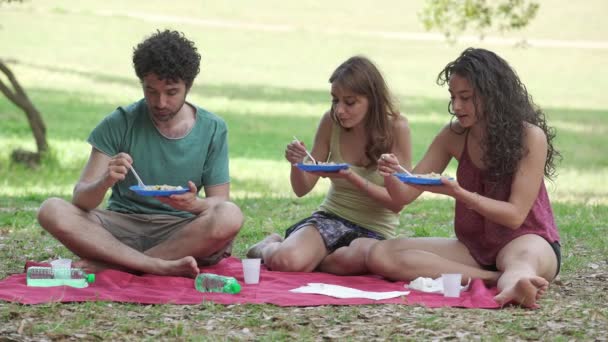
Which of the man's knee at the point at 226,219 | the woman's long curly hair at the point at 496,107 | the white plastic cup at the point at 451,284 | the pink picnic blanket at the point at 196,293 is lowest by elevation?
the pink picnic blanket at the point at 196,293

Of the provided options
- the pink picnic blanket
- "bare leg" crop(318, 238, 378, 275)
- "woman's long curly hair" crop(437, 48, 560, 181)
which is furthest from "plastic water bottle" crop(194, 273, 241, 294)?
"woman's long curly hair" crop(437, 48, 560, 181)

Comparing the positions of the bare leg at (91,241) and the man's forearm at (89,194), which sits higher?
the man's forearm at (89,194)

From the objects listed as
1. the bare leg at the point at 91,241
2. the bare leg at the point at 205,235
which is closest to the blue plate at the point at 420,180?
the bare leg at the point at 205,235

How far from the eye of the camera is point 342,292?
552cm

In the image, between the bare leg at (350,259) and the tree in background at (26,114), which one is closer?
the bare leg at (350,259)

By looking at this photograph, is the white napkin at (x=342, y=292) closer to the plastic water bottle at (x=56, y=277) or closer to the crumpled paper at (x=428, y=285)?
the crumpled paper at (x=428, y=285)

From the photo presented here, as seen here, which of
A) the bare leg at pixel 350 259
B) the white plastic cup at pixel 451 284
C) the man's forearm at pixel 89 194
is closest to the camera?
the white plastic cup at pixel 451 284

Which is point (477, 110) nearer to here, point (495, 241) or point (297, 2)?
point (495, 241)

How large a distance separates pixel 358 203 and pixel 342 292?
91 centimetres

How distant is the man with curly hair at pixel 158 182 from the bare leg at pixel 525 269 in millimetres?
1450

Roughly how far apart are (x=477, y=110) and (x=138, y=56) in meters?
1.83

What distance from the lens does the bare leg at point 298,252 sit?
6152 millimetres

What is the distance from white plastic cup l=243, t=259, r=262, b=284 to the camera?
567 cm

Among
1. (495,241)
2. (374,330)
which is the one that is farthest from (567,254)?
(374,330)
